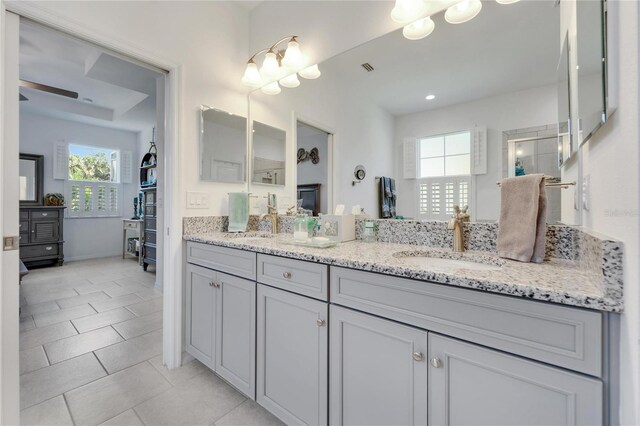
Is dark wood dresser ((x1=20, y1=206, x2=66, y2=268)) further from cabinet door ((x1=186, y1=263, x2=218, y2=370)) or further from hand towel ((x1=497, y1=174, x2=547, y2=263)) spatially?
hand towel ((x1=497, y1=174, x2=547, y2=263))

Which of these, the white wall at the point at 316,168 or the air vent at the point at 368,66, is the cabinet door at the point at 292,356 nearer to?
the white wall at the point at 316,168

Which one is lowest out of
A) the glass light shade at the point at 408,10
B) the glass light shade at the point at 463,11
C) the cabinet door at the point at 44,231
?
the cabinet door at the point at 44,231

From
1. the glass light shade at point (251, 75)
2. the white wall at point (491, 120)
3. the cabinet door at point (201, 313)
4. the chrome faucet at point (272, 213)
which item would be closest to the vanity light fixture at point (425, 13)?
the white wall at point (491, 120)

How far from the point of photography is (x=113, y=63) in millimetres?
2961

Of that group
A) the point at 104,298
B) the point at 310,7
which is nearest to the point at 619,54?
the point at 310,7

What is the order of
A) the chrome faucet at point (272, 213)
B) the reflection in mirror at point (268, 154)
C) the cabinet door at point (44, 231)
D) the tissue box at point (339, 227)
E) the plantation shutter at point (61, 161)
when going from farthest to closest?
the plantation shutter at point (61, 161) < the cabinet door at point (44, 231) < the reflection in mirror at point (268, 154) < the chrome faucet at point (272, 213) < the tissue box at point (339, 227)

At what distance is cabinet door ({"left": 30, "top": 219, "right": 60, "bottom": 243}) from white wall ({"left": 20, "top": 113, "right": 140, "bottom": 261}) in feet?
1.91

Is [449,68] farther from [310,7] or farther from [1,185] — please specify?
[1,185]

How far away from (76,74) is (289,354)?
482 centimetres

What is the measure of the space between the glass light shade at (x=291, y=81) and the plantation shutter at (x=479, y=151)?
1.37 metres

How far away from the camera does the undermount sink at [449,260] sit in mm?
1140

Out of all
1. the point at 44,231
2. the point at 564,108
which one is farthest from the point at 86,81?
the point at 564,108

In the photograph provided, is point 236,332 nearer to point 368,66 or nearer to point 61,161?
point 368,66

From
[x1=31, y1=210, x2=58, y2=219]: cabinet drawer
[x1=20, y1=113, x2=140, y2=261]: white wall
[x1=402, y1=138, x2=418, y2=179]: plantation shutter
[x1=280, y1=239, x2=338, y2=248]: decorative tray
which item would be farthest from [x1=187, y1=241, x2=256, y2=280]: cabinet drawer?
[x1=20, y1=113, x2=140, y2=261]: white wall
